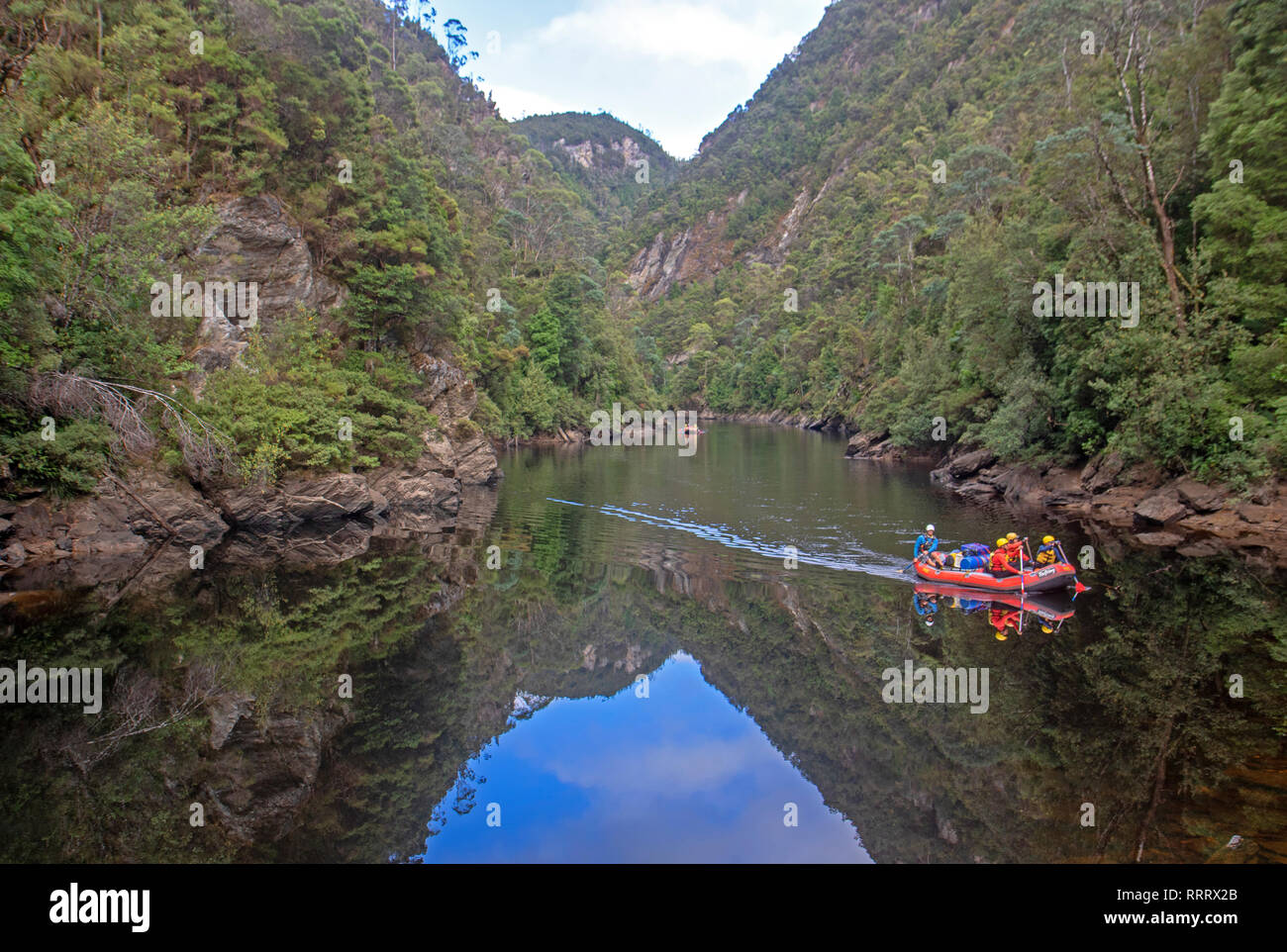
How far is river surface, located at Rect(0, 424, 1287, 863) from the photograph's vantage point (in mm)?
7758

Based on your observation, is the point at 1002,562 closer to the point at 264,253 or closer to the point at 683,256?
the point at 264,253

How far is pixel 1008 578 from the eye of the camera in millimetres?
17531

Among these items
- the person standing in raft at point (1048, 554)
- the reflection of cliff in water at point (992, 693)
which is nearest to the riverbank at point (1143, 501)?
the reflection of cliff in water at point (992, 693)

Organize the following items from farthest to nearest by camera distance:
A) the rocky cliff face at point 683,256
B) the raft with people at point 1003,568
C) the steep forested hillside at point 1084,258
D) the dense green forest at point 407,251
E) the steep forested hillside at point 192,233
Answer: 1. the rocky cliff face at point 683,256
2. the steep forested hillside at point 1084,258
3. the dense green forest at point 407,251
4. the steep forested hillside at point 192,233
5. the raft with people at point 1003,568

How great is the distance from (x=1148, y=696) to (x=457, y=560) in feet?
56.9

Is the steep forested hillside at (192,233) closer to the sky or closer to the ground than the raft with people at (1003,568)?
closer to the sky

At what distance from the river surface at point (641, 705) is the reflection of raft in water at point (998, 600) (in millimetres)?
104

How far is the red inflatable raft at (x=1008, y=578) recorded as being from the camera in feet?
55.3

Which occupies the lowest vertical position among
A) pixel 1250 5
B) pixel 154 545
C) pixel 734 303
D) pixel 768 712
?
pixel 768 712

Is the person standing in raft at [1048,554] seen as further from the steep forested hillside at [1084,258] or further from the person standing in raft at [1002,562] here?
the steep forested hillside at [1084,258]

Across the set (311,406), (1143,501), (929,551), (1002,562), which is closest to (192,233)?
(311,406)

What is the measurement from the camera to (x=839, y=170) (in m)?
140
